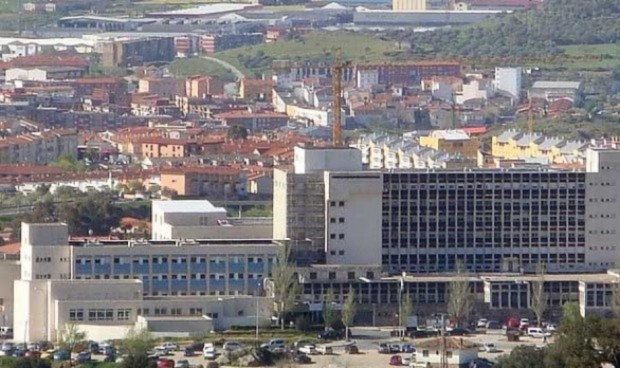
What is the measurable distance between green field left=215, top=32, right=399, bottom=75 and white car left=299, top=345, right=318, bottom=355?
4018 cm

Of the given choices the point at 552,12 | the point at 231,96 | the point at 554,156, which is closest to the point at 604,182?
the point at 554,156

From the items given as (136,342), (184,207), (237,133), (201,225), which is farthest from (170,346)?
(237,133)

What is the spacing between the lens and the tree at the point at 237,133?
60.1 metres

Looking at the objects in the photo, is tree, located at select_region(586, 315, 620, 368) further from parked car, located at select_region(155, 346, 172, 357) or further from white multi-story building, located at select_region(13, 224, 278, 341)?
white multi-story building, located at select_region(13, 224, 278, 341)

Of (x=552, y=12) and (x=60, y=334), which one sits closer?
(x=60, y=334)

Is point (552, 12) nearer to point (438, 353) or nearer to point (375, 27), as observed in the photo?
point (375, 27)

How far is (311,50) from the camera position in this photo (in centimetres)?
8000

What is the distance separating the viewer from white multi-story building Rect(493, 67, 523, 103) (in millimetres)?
72312

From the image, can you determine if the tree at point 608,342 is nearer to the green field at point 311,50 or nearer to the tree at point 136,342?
the tree at point 136,342

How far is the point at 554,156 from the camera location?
51250 millimetres

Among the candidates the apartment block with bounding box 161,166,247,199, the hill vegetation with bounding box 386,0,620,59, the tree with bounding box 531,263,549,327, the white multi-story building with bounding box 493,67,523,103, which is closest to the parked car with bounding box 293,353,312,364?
the tree with bounding box 531,263,549,327

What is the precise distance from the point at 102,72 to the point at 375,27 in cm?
1356

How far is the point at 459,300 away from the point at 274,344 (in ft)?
9.55

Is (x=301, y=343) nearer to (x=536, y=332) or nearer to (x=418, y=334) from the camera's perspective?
(x=418, y=334)
